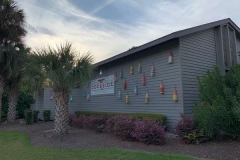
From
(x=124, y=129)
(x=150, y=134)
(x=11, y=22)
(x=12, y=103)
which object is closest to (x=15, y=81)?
(x=12, y=103)

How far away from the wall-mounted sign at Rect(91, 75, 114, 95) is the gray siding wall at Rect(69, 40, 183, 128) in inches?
11.6

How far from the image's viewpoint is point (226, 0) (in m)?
9.88

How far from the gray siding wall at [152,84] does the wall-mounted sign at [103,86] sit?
0.97 feet

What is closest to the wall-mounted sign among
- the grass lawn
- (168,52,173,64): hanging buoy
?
(168,52,173,64): hanging buoy

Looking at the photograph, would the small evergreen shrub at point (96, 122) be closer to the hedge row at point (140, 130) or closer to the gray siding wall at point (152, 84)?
the hedge row at point (140, 130)

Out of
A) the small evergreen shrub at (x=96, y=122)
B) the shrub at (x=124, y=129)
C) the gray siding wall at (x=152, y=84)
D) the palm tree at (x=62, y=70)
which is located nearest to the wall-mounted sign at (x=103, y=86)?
the gray siding wall at (x=152, y=84)

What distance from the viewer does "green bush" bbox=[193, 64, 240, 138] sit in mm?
5527

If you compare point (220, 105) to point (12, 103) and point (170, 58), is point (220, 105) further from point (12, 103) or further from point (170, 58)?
point (12, 103)

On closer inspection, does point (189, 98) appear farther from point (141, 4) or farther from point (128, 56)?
point (141, 4)

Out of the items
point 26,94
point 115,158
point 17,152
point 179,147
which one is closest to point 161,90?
point 179,147

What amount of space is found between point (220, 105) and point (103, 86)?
752cm

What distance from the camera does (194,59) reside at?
810 cm

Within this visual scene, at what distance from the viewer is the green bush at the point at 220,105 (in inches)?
218

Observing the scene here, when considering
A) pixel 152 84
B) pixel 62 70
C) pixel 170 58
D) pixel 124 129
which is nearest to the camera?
pixel 124 129
